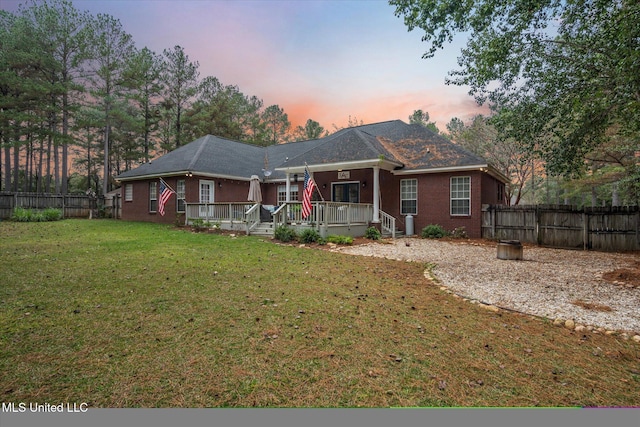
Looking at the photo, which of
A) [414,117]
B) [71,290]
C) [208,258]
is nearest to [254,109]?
[414,117]

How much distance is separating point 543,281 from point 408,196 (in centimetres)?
944

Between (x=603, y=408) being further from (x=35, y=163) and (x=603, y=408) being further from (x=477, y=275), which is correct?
(x=35, y=163)

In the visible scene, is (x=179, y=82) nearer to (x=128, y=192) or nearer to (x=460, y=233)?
(x=128, y=192)

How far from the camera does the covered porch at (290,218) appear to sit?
12.2 meters

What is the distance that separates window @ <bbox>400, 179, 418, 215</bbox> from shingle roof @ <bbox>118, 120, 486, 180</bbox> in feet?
2.73

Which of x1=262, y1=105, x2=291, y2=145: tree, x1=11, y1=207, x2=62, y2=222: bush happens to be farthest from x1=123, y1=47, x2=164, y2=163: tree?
x1=11, y1=207, x2=62, y2=222: bush

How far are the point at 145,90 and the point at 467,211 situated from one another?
3287 cm

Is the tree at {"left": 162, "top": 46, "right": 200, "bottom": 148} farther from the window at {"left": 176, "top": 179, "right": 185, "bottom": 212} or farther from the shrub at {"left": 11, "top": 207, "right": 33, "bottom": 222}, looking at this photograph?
the shrub at {"left": 11, "top": 207, "right": 33, "bottom": 222}

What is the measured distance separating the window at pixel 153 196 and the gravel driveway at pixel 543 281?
14335mm

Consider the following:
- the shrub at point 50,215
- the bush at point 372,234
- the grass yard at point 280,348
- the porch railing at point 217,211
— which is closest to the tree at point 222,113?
the shrub at point 50,215

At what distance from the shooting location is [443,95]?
23344mm

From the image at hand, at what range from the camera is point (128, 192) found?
21328 millimetres

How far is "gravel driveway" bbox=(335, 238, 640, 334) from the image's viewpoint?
459cm

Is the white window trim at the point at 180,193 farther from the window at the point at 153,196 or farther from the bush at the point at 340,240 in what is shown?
the bush at the point at 340,240
